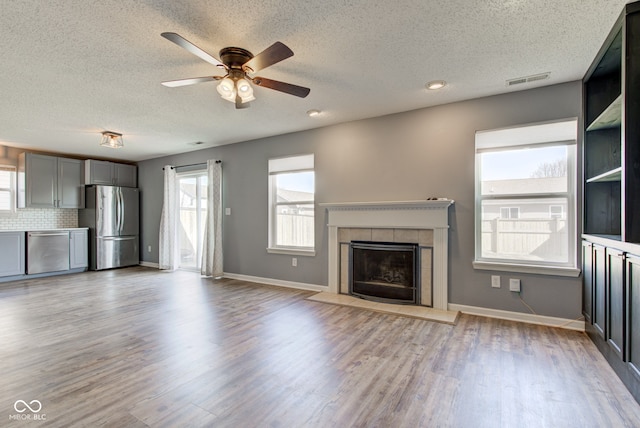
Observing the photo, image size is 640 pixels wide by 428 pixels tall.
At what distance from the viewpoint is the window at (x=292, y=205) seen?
16.3 feet

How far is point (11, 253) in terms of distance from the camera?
562 centimetres

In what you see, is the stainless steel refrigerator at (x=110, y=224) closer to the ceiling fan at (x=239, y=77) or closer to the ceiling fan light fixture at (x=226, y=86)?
the ceiling fan at (x=239, y=77)

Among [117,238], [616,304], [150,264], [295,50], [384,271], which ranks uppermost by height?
[295,50]

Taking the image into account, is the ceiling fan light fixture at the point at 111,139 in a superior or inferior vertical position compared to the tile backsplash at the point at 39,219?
A: superior

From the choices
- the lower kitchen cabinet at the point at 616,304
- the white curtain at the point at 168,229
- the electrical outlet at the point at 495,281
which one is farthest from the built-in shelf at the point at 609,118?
the white curtain at the point at 168,229

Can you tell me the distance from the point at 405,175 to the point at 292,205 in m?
1.94

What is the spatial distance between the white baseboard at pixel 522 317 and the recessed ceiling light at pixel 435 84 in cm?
248

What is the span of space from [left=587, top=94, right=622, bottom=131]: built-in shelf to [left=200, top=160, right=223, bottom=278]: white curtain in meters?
5.29

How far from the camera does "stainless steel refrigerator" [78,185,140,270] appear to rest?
21.8 feet

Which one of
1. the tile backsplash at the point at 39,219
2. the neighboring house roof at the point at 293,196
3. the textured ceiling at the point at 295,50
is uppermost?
the textured ceiling at the point at 295,50

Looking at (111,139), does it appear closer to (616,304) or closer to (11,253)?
(11,253)

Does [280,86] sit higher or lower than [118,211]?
higher

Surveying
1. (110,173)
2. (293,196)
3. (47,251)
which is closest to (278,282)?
(293,196)

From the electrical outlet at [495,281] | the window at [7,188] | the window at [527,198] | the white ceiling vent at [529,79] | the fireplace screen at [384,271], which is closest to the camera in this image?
the white ceiling vent at [529,79]
